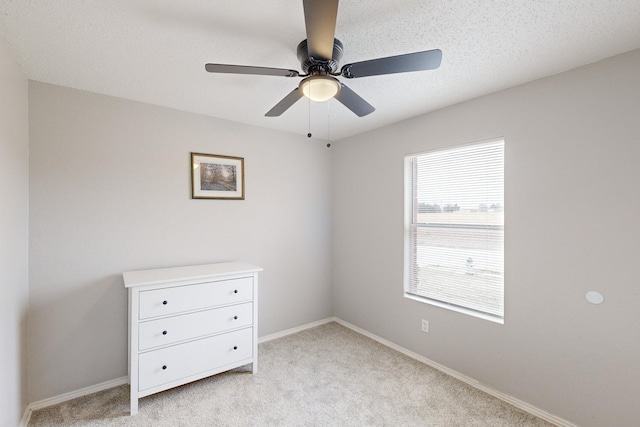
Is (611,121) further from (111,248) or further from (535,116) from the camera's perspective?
(111,248)

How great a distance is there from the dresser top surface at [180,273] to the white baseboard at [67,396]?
908mm

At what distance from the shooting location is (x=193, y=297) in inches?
91.4

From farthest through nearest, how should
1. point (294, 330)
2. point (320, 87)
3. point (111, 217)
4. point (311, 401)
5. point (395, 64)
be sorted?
point (294, 330), point (111, 217), point (311, 401), point (320, 87), point (395, 64)

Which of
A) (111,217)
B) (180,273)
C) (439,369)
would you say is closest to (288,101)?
(180,273)

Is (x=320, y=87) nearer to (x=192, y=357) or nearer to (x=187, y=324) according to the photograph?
(x=187, y=324)

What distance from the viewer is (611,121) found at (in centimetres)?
178

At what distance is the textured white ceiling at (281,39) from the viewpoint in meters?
1.40

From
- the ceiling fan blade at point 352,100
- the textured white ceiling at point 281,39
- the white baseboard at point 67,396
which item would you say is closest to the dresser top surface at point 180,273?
the white baseboard at point 67,396

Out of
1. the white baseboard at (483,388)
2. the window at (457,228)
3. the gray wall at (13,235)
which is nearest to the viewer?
the gray wall at (13,235)

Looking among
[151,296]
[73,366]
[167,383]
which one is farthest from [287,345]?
[73,366]

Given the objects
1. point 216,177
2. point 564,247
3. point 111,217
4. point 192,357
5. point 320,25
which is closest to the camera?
point 320,25

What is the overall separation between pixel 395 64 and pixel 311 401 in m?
2.33

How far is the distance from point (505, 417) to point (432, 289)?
3.53 feet

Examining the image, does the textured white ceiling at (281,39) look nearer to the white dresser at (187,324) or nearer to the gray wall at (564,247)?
the gray wall at (564,247)
